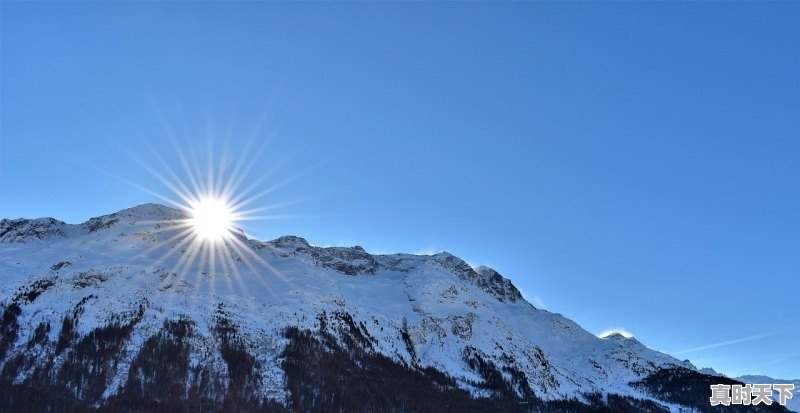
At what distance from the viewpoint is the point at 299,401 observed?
416 ft

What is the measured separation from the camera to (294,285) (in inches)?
7052

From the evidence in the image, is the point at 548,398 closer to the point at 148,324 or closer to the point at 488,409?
the point at 488,409

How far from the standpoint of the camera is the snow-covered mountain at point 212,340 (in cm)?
11550

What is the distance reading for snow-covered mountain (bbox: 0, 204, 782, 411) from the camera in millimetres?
115500

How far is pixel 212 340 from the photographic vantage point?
135000 millimetres

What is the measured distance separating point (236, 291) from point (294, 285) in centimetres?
1989

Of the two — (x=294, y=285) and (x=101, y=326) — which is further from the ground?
(x=294, y=285)

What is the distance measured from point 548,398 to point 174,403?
114868 mm

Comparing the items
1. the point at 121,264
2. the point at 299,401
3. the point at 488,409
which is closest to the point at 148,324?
the point at 121,264

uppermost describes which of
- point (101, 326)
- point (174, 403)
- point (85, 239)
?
point (85, 239)

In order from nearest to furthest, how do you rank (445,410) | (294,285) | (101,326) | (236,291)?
(101,326), (445,410), (236,291), (294,285)

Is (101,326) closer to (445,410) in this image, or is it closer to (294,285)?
(294,285)

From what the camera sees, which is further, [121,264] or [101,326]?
[121,264]

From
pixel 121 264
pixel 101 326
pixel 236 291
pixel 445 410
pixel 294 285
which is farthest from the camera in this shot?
pixel 294 285
